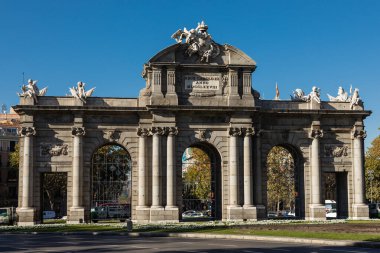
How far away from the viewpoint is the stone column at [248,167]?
52.7m

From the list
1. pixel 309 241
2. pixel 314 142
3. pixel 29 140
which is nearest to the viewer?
pixel 309 241

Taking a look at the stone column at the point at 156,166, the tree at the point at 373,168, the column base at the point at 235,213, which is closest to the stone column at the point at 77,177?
the stone column at the point at 156,166

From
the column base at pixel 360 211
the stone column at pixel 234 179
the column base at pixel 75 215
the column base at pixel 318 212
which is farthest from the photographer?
the column base at pixel 360 211

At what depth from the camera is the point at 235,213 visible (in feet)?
171

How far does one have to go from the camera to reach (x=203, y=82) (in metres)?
53.8

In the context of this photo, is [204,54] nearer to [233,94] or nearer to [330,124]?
[233,94]

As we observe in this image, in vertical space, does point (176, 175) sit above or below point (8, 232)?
above

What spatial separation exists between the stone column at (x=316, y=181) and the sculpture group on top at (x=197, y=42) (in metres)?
12.3

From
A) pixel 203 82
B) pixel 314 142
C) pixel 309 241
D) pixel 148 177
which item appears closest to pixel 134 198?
pixel 148 177

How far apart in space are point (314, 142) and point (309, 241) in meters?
25.0

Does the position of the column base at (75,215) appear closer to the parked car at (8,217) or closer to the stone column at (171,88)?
the parked car at (8,217)

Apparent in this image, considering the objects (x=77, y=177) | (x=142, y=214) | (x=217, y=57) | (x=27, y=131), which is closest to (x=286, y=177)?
(x=217, y=57)

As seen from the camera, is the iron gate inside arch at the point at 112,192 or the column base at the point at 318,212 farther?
the iron gate inside arch at the point at 112,192

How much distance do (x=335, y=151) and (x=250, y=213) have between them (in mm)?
10943
